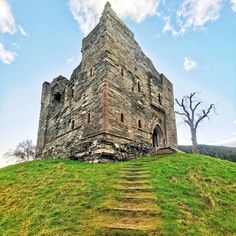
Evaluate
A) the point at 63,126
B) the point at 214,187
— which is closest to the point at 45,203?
the point at 214,187

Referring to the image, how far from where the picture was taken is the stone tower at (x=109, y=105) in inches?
485

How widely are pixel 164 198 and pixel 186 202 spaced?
0.58 m

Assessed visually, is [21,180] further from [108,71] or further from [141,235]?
[108,71]

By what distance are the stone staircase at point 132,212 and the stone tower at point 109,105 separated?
459 cm

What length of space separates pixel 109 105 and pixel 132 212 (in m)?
7.51

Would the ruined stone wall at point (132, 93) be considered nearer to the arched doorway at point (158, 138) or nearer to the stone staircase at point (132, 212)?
the arched doorway at point (158, 138)

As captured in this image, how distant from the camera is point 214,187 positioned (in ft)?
24.3

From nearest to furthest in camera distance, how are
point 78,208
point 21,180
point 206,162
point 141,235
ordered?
1. point 141,235
2. point 78,208
3. point 21,180
4. point 206,162

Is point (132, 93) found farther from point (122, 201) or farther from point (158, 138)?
point (122, 201)

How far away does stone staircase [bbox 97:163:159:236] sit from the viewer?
4.80 m

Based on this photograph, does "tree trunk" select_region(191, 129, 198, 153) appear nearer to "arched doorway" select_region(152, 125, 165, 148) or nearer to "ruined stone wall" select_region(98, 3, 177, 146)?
"ruined stone wall" select_region(98, 3, 177, 146)

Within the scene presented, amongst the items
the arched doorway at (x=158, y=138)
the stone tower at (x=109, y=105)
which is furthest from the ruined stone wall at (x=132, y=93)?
the arched doorway at (x=158, y=138)

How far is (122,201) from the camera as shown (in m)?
6.13

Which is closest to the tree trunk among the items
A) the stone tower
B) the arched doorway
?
the stone tower
